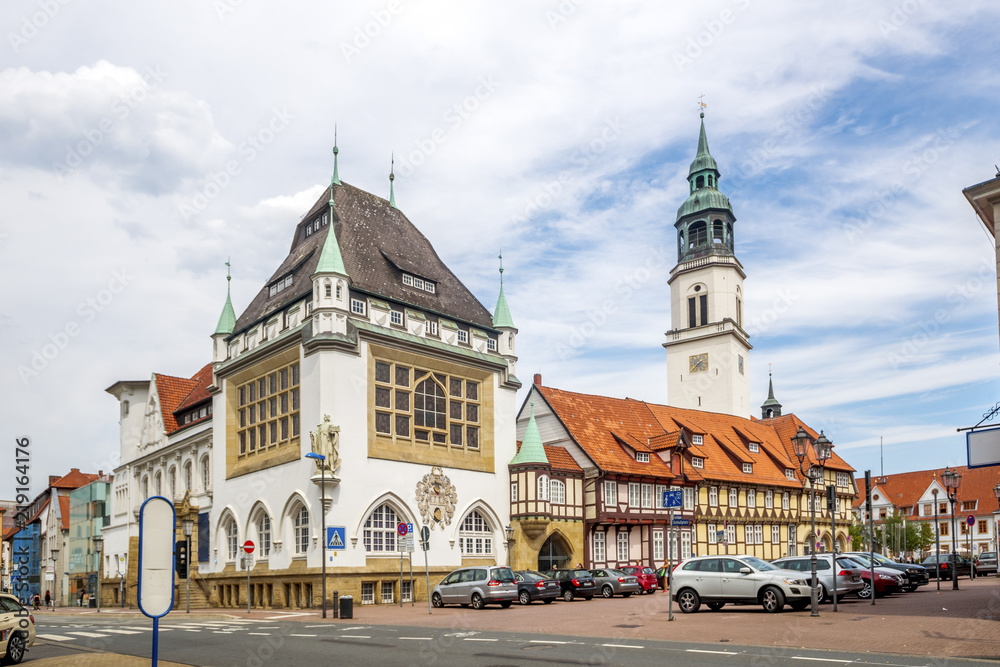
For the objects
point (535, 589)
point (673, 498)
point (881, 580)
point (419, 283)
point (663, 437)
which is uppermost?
point (419, 283)

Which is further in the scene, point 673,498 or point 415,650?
point 673,498

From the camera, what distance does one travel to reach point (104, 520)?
6638cm

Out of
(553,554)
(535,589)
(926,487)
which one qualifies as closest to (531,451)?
(553,554)

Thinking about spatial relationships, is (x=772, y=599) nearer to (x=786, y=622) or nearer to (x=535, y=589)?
(x=786, y=622)

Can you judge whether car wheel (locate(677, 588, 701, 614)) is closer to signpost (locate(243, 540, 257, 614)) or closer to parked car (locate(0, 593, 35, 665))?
parked car (locate(0, 593, 35, 665))

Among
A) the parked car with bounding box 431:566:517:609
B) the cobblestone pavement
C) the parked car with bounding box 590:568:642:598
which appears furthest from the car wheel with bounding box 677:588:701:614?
→ the parked car with bounding box 590:568:642:598

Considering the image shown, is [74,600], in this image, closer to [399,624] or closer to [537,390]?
[537,390]

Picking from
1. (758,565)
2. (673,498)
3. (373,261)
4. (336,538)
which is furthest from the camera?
(373,261)

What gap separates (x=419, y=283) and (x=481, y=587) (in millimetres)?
19178

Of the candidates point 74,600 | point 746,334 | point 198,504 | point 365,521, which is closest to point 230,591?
point 198,504

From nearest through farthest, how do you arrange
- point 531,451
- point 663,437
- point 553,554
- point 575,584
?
1. point 575,584
2. point 531,451
3. point 553,554
4. point 663,437

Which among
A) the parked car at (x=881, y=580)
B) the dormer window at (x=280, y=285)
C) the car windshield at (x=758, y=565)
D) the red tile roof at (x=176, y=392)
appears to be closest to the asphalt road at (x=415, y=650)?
the car windshield at (x=758, y=565)

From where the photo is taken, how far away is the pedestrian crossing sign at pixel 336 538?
117 feet

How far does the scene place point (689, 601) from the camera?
25.4 metres
